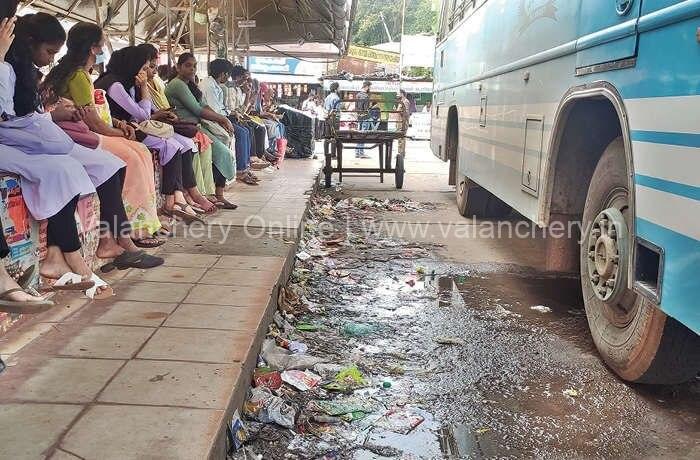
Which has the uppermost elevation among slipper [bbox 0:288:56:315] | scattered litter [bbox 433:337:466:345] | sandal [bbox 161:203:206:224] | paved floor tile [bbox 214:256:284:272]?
slipper [bbox 0:288:56:315]

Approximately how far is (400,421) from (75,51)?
9.59 feet

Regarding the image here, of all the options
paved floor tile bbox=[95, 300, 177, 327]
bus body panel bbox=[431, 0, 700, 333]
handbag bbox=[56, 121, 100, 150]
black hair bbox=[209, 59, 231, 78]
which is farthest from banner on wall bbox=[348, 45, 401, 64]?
paved floor tile bbox=[95, 300, 177, 327]

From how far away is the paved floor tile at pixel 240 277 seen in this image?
12.8 feet

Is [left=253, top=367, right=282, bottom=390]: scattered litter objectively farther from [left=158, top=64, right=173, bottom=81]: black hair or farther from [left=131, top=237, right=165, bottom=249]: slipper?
[left=158, top=64, right=173, bottom=81]: black hair

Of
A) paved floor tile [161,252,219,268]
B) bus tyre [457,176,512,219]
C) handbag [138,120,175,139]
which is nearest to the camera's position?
paved floor tile [161,252,219,268]

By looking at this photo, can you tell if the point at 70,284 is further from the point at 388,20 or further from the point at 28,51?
the point at 388,20

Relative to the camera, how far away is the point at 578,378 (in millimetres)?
3195

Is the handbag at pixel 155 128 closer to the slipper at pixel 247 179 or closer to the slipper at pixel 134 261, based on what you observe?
the slipper at pixel 134 261

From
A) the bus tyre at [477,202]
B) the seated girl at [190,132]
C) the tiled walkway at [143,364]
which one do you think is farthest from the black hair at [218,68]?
the tiled walkway at [143,364]

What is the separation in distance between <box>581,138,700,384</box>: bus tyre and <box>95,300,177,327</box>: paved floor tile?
2.23 metres

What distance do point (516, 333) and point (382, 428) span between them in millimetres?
1521

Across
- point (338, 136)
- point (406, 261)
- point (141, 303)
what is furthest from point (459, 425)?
point (338, 136)

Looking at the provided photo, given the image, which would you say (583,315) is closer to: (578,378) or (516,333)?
(516,333)

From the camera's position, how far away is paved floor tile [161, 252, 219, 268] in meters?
4.25
